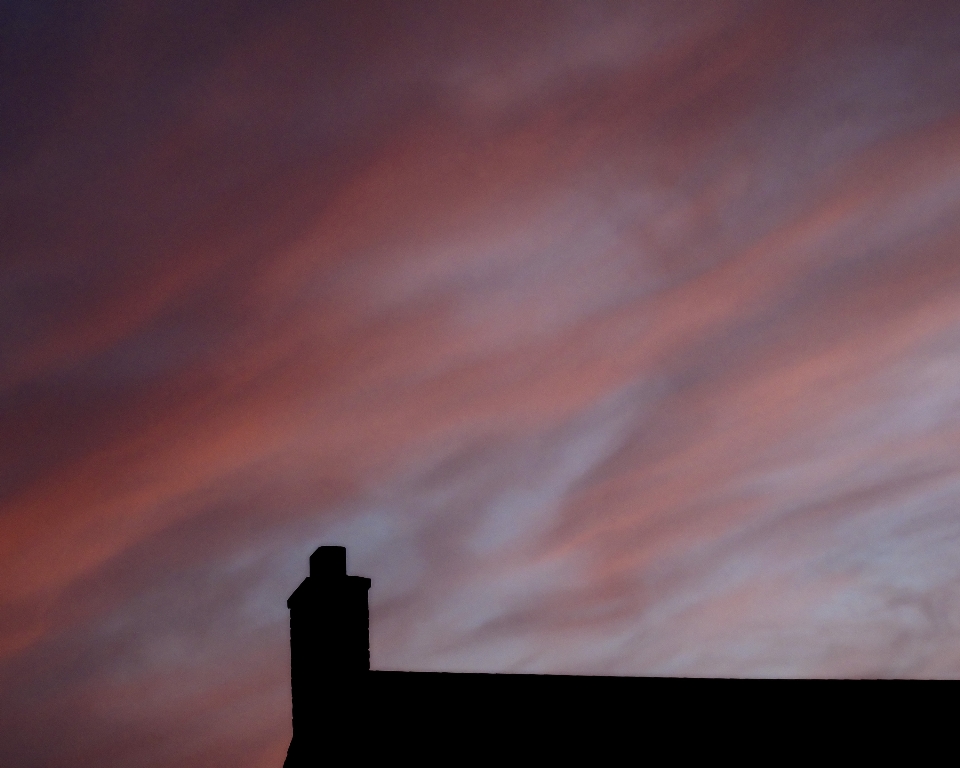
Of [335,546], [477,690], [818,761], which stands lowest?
[818,761]

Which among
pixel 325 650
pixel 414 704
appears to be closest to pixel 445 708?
pixel 414 704

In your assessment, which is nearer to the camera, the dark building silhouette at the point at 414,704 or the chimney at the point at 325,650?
the dark building silhouette at the point at 414,704

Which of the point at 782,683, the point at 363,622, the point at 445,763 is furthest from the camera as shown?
the point at 782,683

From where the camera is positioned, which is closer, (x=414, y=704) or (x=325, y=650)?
(x=325, y=650)

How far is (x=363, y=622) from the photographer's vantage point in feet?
67.2

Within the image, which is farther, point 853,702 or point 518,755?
point 853,702

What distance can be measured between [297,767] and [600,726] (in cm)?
502

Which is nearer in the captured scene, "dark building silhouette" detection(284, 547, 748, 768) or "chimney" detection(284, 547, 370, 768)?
"dark building silhouette" detection(284, 547, 748, 768)

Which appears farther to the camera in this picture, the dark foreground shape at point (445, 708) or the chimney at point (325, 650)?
the chimney at point (325, 650)

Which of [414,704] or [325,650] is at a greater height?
[325,650]

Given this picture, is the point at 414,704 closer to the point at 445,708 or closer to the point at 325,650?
the point at 445,708

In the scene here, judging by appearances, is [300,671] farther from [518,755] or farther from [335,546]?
[518,755]

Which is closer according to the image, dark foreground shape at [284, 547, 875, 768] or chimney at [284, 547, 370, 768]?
dark foreground shape at [284, 547, 875, 768]

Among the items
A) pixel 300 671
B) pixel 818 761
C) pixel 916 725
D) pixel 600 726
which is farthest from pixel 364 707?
pixel 916 725
